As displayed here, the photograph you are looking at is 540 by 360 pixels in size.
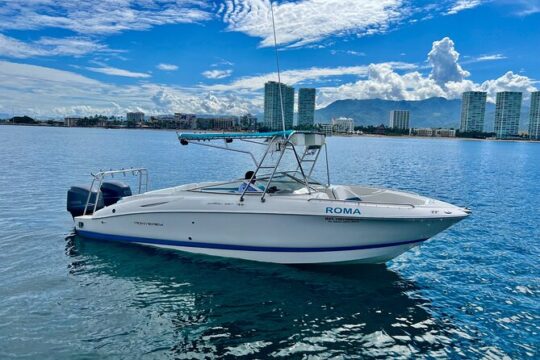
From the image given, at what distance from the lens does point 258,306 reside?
8430mm

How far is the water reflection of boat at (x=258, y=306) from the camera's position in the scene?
7.00m

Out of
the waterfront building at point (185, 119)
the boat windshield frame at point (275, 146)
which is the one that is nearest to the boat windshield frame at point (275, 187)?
the boat windshield frame at point (275, 146)

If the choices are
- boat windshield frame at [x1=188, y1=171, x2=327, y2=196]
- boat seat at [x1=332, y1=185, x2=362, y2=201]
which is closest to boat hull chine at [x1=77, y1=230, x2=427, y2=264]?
boat windshield frame at [x1=188, y1=171, x2=327, y2=196]

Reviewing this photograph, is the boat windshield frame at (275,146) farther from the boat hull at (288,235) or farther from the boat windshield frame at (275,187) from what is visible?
the boat hull at (288,235)

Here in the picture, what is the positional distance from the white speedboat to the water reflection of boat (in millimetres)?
543

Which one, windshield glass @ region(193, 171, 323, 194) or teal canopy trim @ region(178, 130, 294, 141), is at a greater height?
teal canopy trim @ region(178, 130, 294, 141)

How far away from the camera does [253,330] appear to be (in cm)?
Result: 743

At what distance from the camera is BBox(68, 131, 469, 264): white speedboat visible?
9.41m

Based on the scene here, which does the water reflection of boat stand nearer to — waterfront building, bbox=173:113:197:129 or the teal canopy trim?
the teal canopy trim

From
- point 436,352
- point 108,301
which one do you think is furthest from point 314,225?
point 108,301

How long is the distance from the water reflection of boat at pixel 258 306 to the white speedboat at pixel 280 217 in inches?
21.4

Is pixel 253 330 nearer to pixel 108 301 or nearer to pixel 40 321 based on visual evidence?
pixel 108 301

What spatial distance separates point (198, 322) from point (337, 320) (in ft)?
9.15

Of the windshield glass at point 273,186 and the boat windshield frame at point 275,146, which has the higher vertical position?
the boat windshield frame at point 275,146
